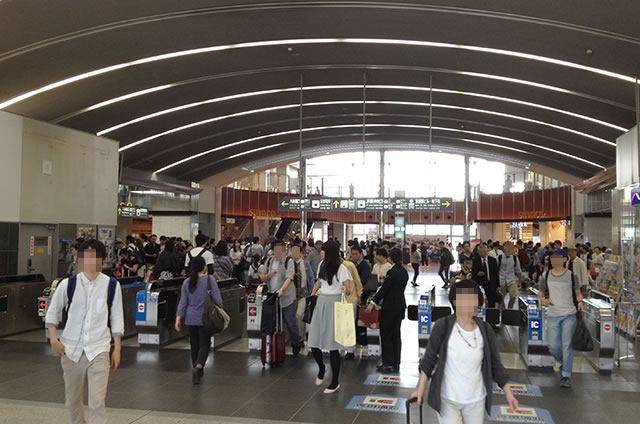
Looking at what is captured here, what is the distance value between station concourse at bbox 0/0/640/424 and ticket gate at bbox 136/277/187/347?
0.04 meters

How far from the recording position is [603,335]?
7848 millimetres

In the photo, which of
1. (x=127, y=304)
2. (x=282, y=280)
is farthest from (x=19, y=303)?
(x=282, y=280)

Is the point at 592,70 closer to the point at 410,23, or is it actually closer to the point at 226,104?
the point at 410,23

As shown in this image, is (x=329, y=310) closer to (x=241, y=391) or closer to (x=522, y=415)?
(x=241, y=391)

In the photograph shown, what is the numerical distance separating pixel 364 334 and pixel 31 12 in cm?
792

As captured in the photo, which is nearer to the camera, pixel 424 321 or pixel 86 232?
pixel 424 321

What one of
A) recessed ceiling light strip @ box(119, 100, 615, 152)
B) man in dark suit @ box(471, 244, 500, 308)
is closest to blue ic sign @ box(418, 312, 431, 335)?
man in dark suit @ box(471, 244, 500, 308)

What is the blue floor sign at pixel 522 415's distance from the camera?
18.7 ft

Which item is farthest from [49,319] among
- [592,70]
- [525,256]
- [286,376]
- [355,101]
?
[525,256]

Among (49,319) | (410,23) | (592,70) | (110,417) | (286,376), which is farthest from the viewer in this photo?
(592,70)

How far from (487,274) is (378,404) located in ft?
21.3

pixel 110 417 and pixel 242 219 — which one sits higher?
pixel 242 219

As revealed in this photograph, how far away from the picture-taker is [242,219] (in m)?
32.4

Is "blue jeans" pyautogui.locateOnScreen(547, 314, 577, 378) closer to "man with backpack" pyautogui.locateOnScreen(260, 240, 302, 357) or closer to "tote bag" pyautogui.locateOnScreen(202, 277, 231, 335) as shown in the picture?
"man with backpack" pyautogui.locateOnScreen(260, 240, 302, 357)
